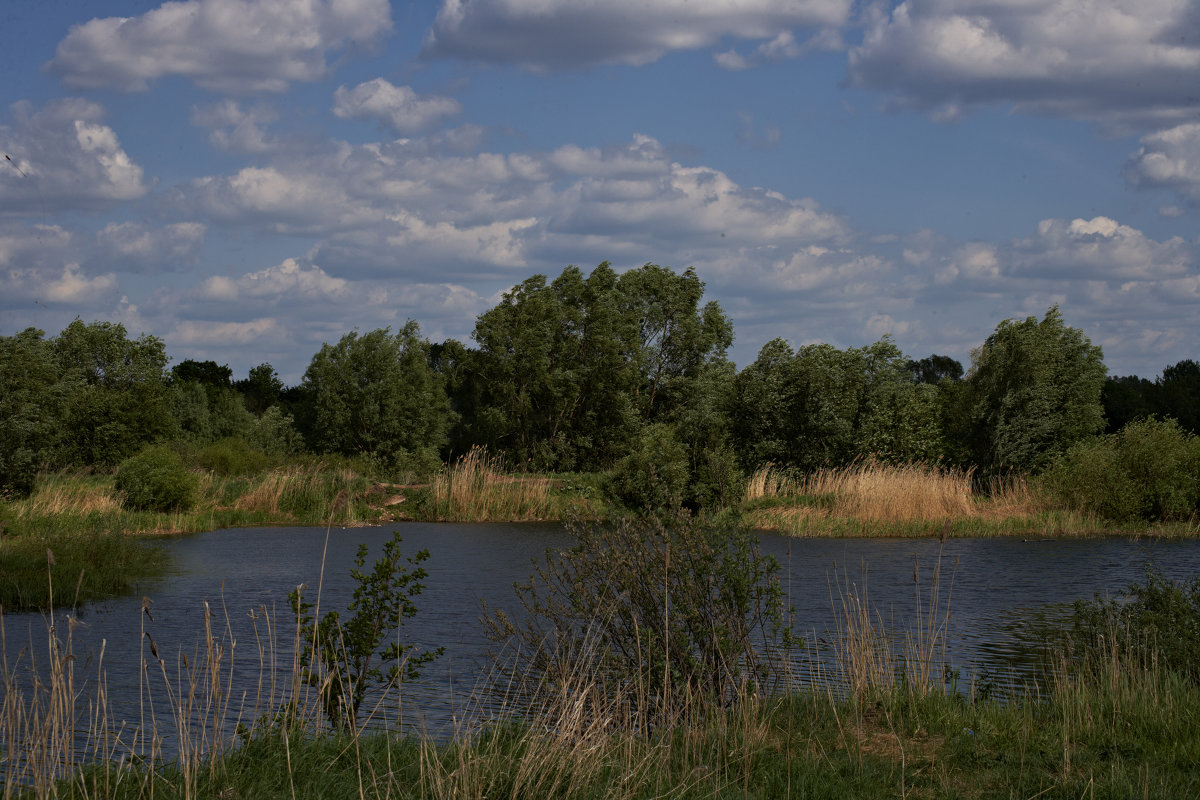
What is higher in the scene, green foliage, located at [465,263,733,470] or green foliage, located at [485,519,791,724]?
green foliage, located at [465,263,733,470]

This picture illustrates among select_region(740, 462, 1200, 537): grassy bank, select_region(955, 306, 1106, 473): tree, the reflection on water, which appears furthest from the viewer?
select_region(955, 306, 1106, 473): tree

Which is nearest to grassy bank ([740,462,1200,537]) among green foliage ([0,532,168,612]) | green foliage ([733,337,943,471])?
green foliage ([733,337,943,471])

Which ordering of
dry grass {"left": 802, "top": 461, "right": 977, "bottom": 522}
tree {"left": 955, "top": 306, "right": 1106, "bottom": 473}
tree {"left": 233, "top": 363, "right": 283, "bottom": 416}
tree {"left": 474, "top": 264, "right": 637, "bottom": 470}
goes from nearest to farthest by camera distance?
dry grass {"left": 802, "top": 461, "right": 977, "bottom": 522} < tree {"left": 955, "top": 306, "right": 1106, "bottom": 473} < tree {"left": 474, "top": 264, "right": 637, "bottom": 470} < tree {"left": 233, "top": 363, "right": 283, "bottom": 416}

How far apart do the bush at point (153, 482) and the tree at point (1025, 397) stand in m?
25.2

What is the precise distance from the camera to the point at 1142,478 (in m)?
25.4

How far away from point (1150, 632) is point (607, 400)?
117ft

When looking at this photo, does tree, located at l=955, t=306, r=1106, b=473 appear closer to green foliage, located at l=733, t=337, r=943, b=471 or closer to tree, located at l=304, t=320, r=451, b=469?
green foliage, located at l=733, t=337, r=943, b=471

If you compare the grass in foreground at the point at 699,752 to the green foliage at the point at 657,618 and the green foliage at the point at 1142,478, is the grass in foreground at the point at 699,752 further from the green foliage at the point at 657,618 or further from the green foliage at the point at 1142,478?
the green foliage at the point at 1142,478

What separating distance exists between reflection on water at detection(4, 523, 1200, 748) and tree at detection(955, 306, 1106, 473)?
1079 cm

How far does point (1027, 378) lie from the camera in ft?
114

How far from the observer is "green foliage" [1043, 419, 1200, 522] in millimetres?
24906

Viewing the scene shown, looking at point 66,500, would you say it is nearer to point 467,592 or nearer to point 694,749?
point 467,592

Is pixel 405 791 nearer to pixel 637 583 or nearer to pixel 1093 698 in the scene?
pixel 637 583

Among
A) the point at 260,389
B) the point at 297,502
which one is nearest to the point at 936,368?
the point at 260,389
